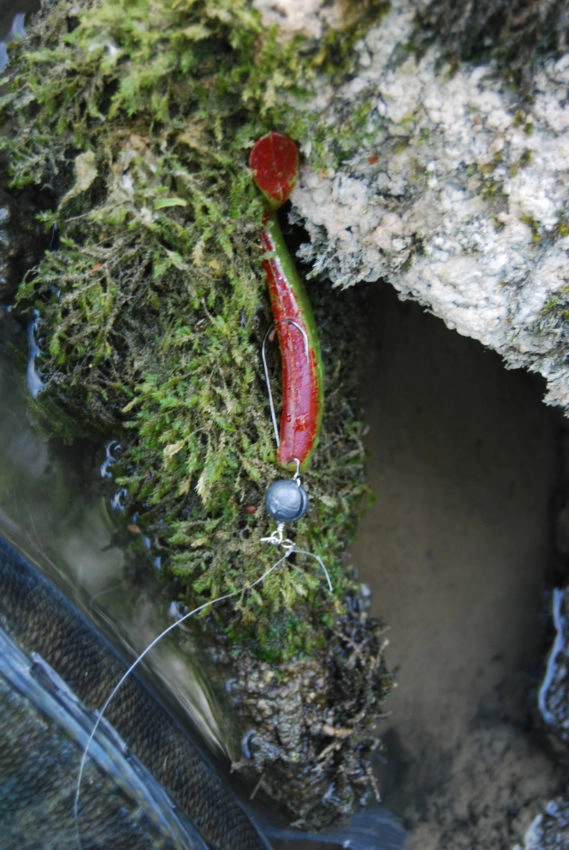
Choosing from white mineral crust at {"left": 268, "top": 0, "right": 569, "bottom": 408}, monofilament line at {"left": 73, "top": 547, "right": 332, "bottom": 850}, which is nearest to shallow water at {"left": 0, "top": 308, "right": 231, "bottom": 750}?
monofilament line at {"left": 73, "top": 547, "right": 332, "bottom": 850}

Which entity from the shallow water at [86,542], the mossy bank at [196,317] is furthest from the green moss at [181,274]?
the shallow water at [86,542]

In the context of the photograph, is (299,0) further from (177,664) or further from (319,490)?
(177,664)

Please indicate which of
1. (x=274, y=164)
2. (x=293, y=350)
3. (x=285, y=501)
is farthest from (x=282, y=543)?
(x=274, y=164)

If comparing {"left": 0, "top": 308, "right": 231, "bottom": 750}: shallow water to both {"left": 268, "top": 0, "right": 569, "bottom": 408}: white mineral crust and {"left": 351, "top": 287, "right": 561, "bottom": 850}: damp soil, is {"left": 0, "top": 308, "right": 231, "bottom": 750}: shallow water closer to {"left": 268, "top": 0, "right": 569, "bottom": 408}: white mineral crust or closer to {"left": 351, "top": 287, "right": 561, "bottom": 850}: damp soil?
{"left": 351, "top": 287, "right": 561, "bottom": 850}: damp soil

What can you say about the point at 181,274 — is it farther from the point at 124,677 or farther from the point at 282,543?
the point at 124,677

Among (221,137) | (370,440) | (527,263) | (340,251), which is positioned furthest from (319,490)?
(221,137)

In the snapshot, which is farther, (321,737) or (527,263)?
(321,737)

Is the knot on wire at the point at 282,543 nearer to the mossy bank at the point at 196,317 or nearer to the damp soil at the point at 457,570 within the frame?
the mossy bank at the point at 196,317
